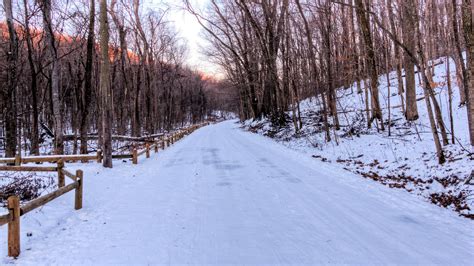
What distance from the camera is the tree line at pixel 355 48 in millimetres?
9742

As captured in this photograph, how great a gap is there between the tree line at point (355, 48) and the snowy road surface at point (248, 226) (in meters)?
4.07

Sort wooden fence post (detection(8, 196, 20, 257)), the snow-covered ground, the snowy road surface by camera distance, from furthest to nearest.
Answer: the snow-covered ground → wooden fence post (detection(8, 196, 20, 257)) → the snowy road surface

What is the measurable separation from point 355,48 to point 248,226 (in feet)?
63.8

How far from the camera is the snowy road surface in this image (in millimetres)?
4473

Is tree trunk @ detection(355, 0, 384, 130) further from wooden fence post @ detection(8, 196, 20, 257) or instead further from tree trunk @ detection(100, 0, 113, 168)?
wooden fence post @ detection(8, 196, 20, 257)

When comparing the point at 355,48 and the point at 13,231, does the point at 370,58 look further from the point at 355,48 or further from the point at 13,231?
the point at 13,231

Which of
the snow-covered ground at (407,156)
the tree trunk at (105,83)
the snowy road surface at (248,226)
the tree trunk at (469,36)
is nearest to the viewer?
the snowy road surface at (248,226)

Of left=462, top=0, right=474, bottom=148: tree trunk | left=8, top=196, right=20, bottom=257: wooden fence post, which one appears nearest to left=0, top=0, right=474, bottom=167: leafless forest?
left=462, top=0, right=474, bottom=148: tree trunk

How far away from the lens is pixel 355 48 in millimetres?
21859

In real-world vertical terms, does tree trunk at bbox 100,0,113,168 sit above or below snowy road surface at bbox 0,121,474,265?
above

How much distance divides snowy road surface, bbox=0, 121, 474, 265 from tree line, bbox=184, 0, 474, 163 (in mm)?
4072

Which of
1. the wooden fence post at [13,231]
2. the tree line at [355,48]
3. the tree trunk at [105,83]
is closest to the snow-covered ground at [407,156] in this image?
the tree line at [355,48]

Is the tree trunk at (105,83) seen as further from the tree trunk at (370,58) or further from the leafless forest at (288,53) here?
the tree trunk at (370,58)

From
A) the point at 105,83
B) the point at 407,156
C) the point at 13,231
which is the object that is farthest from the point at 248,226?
the point at 105,83
